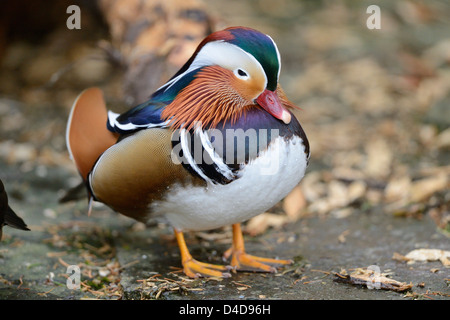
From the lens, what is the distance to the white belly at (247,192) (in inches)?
107

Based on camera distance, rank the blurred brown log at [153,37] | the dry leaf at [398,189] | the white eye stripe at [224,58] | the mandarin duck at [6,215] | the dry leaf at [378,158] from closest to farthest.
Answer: the white eye stripe at [224,58]
the mandarin duck at [6,215]
the dry leaf at [398,189]
the blurred brown log at [153,37]
the dry leaf at [378,158]

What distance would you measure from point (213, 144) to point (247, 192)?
290 millimetres

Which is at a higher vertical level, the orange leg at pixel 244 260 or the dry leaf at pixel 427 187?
the dry leaf at pixel 427 187

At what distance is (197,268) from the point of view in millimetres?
3061

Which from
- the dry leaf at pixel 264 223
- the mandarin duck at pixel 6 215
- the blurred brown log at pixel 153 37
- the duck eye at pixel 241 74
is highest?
the blurred brown log at pixel 153 37

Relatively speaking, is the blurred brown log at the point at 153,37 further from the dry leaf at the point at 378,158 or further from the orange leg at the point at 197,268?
the dry leaf at the point at 378,158

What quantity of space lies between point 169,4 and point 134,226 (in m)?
1.85

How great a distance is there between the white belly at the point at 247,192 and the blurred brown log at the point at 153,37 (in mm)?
1584

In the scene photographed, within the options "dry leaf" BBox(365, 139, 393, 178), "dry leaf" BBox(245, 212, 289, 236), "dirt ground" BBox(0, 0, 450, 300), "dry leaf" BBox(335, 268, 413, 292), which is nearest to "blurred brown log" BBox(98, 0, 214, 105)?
"dirt ground" BBox(0, 0, 450, 300)

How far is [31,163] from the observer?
16.0 ft

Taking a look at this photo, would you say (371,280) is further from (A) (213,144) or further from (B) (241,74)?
(B) (241,74)

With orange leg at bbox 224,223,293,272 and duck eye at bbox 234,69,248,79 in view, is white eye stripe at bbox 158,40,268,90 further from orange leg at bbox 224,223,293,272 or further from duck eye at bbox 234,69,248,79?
orange leg at bbox 224,223,293,272

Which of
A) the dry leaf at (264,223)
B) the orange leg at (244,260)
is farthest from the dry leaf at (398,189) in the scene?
the orange leg at (244,260)

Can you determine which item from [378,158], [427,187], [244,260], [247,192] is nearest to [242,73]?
[247,192]
